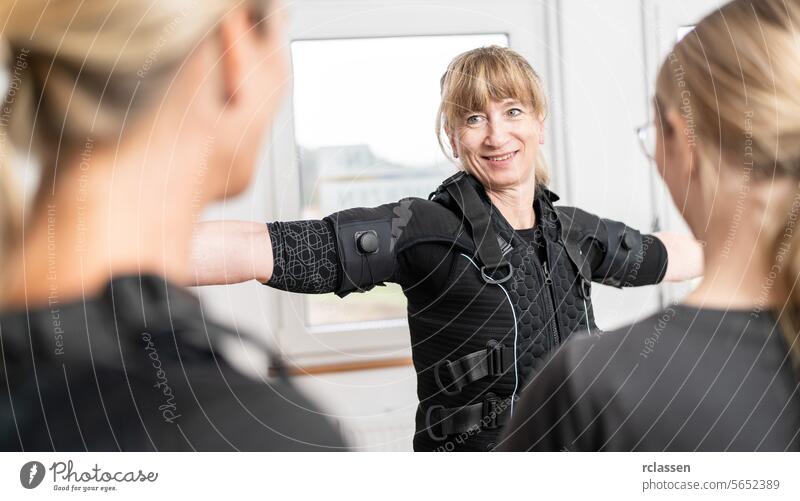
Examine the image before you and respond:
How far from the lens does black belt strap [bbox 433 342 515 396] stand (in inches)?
21.5

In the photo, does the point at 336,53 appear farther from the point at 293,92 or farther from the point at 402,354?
the point at 402,354

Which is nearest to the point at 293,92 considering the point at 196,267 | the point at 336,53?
the point at 336,53

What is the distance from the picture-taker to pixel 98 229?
510mm

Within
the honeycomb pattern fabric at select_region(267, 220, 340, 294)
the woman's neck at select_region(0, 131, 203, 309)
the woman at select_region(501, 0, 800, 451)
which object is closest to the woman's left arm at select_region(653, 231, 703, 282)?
the woman at select_region(501, 0, 800, 451)

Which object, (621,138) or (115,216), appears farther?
(621,138)

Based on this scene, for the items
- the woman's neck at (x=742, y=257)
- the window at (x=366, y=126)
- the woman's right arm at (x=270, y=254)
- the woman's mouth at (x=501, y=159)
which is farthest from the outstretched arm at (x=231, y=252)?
the woman's neck at (x=742, y=257)

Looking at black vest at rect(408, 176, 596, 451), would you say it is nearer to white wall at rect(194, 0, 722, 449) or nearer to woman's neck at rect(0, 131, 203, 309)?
white wall at rect(194, 0, 722, 449)

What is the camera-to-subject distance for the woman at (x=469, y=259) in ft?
1.71

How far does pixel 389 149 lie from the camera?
0.64 m

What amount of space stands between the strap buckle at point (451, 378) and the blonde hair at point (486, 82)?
0.21m

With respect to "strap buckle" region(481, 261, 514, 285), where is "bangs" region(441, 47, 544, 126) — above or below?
above

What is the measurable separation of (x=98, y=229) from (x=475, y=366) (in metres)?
0.33

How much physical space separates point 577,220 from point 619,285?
0.09 metres
